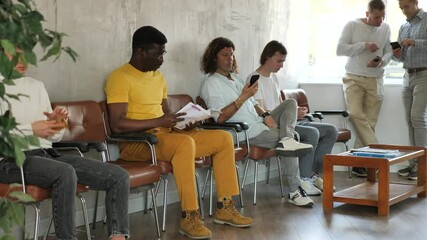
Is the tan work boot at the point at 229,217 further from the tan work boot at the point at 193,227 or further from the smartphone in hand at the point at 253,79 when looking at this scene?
the smartphone in hand at the point at 253,79

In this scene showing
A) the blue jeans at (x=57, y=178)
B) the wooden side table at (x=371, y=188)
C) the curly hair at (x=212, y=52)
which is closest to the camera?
the blue jeans at (x=57, y=178)

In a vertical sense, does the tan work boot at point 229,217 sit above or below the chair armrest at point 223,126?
below

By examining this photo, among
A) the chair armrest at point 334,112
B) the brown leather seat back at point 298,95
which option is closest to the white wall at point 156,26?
the brown leather seat back at point 298,95

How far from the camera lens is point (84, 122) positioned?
452 cm

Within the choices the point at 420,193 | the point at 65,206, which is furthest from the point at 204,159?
the point at 420,193

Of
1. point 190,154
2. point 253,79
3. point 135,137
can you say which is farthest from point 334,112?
point 135,137

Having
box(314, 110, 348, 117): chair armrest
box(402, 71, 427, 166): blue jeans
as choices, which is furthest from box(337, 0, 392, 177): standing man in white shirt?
box(402, 71, 427, 166): blue jeans

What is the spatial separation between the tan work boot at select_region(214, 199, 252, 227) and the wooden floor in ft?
0.14

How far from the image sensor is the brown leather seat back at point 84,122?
4449 mm

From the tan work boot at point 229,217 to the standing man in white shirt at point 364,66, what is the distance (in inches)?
105

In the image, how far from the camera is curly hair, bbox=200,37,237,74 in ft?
18.5

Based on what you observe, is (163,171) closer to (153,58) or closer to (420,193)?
(153,58)

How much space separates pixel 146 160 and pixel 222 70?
136 cm

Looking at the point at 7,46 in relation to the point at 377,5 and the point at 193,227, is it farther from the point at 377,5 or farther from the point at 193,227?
the point at 377,5
